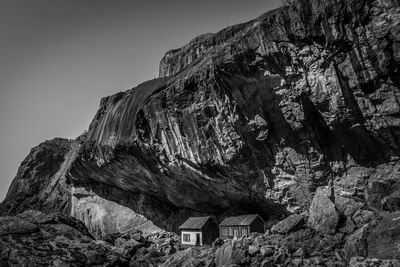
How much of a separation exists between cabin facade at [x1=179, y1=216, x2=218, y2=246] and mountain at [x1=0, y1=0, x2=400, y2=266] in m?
2.95

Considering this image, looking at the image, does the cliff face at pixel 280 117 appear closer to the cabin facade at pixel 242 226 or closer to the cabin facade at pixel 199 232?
the cabin facade at pixel 242 226

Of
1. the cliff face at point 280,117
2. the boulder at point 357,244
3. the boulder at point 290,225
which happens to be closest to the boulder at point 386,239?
the boulder at point 357,244

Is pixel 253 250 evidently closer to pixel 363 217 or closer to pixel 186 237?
pixel 363 217

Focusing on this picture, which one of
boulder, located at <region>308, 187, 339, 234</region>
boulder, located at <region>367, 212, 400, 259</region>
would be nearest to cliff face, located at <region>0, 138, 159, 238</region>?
boulder, located at <region>308, 187, 339, 234</region>

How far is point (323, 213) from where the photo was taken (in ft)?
82.1

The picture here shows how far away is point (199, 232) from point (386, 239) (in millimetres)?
20113

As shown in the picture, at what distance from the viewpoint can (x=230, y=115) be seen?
29.9 meters

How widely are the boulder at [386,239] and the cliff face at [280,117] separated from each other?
3.73 meters

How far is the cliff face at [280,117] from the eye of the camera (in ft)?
79.2

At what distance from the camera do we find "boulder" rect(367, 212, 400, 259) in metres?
17.8

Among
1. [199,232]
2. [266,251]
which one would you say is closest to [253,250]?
[266,251]

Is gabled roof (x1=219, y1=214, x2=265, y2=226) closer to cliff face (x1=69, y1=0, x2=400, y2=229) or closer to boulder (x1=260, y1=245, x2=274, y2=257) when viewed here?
cliff face (x1=69, y1=0, x2=400, y2=229)

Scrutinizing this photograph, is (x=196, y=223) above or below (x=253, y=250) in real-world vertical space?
above

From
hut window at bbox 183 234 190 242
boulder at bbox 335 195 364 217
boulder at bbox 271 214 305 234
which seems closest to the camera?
boulder at bbox 335 195 364 217
